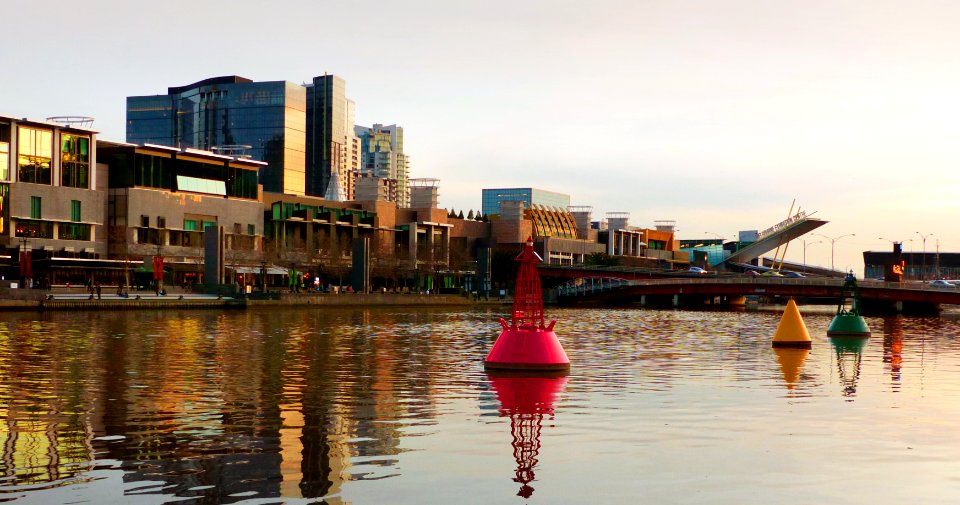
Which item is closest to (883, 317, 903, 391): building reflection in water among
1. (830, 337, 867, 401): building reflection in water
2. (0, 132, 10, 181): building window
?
(830, 337, 867, 401): building reflection in water

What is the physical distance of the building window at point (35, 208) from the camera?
11069 cm

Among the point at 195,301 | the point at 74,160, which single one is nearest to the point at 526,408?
the point at 195,301

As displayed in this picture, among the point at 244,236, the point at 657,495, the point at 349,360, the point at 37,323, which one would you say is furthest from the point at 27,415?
the point at 244,236

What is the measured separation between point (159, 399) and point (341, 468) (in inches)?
327

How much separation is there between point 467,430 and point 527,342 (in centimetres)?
963

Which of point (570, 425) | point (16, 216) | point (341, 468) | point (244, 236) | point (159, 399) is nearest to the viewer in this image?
point (341, 468)

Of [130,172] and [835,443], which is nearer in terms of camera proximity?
[835,443]

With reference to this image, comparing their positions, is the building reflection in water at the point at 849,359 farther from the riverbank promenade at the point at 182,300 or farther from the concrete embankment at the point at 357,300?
the concrete embankment at the point at 357,300

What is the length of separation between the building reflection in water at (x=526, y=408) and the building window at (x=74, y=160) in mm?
98718

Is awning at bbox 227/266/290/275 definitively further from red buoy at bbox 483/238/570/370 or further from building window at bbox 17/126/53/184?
red buoy at bbox 483/238/570/370

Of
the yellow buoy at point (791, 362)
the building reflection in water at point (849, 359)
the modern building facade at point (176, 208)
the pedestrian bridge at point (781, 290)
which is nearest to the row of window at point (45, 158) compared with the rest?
the modern building facade at point (176, 208)

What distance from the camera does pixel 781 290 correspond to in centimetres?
11538

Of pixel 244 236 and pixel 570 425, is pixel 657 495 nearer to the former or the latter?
pixel 570 425

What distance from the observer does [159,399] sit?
2017 cm
